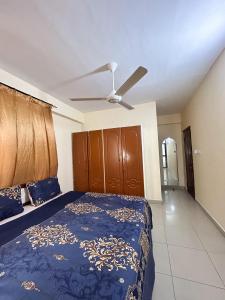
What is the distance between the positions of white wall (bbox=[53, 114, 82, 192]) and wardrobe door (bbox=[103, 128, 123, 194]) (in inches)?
39.7

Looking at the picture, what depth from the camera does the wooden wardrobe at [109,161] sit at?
3.83 meters

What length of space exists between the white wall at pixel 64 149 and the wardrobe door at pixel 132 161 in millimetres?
1492

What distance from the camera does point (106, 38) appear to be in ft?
5.95

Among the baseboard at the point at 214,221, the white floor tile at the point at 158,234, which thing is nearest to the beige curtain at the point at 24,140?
the white floor tile at the point at 158,234

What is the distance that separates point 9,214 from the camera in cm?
201

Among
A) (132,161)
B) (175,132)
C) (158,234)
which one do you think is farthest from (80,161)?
(175,132)

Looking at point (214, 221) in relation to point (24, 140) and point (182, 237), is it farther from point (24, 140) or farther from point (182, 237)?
point (24, 140)

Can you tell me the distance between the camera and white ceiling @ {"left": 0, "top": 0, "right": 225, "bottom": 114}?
1449 millimetres

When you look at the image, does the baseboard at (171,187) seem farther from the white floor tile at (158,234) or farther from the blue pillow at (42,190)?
the blue pillow at (42,190)

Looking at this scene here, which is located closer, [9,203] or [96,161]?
[9,203]

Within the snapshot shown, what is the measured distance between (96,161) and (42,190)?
5.67ft

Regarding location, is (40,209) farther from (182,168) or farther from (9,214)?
(182,168)

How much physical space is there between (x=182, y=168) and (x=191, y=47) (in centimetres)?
434

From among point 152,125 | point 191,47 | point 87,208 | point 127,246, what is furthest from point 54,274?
point 152,125
